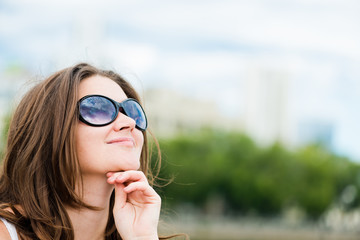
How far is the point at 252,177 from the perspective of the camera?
37.0 m

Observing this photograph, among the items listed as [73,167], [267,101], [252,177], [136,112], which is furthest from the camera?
[267,101]

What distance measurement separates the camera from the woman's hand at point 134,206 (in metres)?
2.52

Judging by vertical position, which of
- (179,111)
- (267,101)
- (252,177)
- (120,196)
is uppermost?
(267,101)

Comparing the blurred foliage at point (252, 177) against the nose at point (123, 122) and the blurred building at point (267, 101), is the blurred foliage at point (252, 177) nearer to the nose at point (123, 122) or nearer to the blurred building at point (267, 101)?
the nose at point (123, 122)

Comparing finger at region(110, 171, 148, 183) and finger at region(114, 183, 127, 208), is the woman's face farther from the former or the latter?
finger at region(114, 183, 127, 208)

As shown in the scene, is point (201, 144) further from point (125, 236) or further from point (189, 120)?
point (189, 120)

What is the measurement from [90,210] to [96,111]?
1.60 feet

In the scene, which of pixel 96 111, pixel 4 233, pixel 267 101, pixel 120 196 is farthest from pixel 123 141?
pixel 267 101

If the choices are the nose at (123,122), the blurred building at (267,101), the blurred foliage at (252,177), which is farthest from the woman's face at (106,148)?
the blurred building at (267,101)

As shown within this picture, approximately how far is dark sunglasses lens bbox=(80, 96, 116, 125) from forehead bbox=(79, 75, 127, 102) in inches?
2.7

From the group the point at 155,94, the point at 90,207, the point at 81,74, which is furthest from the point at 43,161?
the point at 155,94

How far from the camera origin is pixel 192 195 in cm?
3728

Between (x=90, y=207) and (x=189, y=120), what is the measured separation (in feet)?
268

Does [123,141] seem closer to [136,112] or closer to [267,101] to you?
[136,112]
